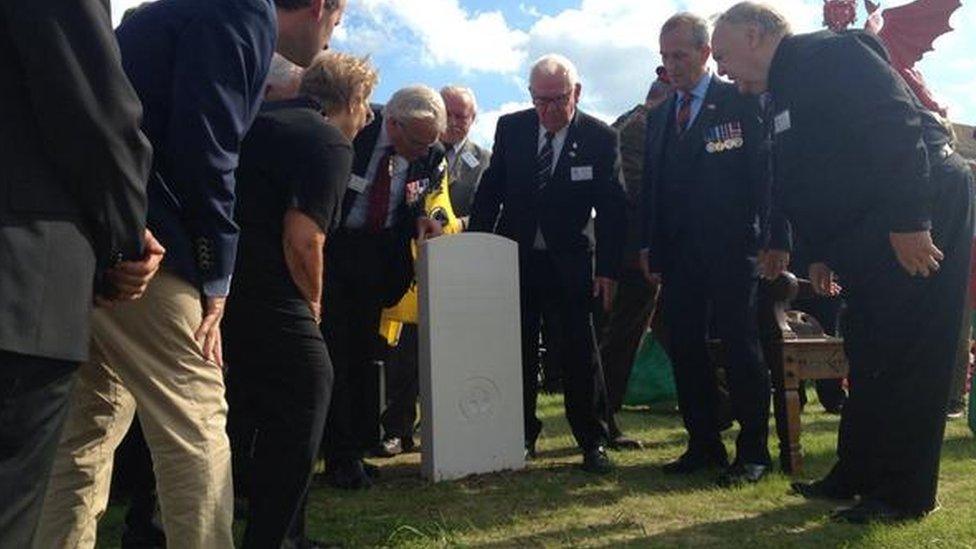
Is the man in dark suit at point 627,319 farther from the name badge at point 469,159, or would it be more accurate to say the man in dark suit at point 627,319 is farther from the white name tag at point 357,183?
the white name tag at point 357,183

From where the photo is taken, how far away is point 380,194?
14.5ft

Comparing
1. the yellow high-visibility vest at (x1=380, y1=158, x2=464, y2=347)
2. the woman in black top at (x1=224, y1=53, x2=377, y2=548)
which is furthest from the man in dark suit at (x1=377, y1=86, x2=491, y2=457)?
the woman in black top at (x1=224, y1=53, x2=377, y2=548)

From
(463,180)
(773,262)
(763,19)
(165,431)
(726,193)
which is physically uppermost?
(763,19)

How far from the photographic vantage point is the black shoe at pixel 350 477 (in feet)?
13.6

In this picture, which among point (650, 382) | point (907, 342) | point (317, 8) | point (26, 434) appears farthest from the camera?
point (650, 382)

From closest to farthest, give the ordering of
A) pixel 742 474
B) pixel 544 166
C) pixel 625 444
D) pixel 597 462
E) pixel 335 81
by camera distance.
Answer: pixel 335 81, pixel 742 474, pixel 597 462, pixel 544 166, pixel 625 444

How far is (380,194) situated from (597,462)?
5.26 ft

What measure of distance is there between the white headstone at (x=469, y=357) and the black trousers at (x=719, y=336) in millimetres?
760

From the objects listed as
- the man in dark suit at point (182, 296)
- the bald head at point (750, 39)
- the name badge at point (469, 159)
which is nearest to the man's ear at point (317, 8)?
the man in dark suit at point (182, 296)

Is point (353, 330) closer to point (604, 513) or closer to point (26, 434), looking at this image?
point (604, 513)

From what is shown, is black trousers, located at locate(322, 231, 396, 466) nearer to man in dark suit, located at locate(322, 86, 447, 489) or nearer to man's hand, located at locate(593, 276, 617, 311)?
man in dark suit, located at locate(322, 86, 447, 489)

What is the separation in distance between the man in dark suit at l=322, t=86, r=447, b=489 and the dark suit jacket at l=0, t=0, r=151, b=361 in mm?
2709

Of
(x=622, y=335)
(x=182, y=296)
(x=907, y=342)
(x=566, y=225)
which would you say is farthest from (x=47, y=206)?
(x=622, y=335)

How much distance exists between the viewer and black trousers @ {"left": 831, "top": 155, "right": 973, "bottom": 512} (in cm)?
325
